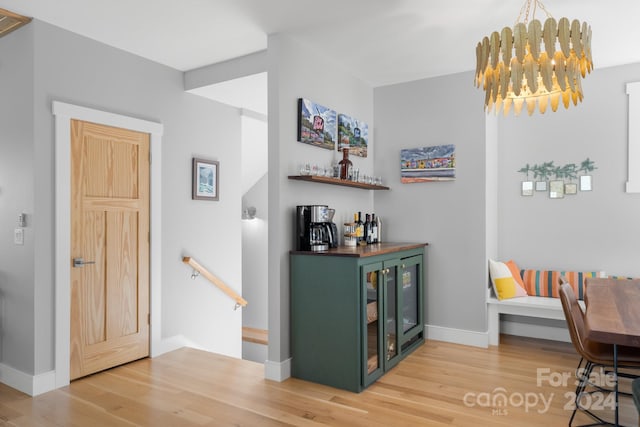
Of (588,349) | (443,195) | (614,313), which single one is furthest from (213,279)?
(614,313)

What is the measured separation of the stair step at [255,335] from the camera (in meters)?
5.77

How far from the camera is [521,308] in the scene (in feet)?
12.8

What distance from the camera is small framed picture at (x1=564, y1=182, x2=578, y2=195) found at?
412 cm

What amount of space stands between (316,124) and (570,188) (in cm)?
249

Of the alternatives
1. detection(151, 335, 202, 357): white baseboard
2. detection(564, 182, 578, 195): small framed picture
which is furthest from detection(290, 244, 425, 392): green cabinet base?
detection(564, 182, 578, 195): small framed picture

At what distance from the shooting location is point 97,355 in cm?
341

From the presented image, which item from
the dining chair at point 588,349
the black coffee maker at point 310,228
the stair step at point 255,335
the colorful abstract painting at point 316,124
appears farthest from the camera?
the stair step at point 255,335

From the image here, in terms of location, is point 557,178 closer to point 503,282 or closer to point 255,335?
point 503,282

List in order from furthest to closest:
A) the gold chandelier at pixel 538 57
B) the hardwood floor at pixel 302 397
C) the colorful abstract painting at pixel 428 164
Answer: the colorful abstract painting at pixel 428 164, the hardwood floor at pixel 302 397, the gold chandelier at pixel 538 57

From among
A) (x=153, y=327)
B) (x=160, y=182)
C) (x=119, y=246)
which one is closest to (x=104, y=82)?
(x=160, y=182)

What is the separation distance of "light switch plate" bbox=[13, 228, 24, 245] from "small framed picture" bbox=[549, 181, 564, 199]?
14.7 feet

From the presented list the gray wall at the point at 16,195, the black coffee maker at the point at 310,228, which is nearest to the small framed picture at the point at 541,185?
the black coffee maker at the point at 310,228

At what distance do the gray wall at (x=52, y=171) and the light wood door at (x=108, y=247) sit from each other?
19cm

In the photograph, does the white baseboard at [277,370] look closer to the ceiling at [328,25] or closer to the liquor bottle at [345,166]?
the liquor bottle at [345,166]
